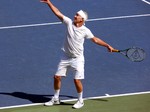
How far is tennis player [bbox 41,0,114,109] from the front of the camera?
37.6ft

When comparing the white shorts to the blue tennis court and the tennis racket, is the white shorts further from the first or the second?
the tennis racket

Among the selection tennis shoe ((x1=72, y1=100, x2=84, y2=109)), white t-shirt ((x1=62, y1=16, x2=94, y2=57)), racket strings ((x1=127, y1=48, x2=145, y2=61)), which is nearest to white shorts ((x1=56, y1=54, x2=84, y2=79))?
white t-shirt ((x1=62, y1=16, x2=94, y2=57))

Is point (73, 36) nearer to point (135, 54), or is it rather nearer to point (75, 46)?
point (75, 46)

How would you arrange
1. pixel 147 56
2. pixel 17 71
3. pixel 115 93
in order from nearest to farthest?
pixel 115 93, pixel 17 71, pixel 147 56

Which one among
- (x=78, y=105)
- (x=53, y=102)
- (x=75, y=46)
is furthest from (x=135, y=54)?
(x=53, y=102)

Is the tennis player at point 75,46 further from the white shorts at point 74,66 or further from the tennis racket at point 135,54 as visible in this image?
the tennis racket at point 135,54

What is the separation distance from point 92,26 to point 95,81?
4.15 metres

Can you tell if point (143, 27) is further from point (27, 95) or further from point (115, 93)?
point (27, 95)

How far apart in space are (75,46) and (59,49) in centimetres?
378

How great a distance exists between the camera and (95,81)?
13.3 metres

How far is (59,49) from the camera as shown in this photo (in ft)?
50.0

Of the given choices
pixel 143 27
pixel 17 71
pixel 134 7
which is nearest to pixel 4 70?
pixel 17 71

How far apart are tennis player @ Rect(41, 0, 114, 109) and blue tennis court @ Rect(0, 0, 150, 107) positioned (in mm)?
736

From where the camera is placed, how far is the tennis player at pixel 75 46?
37.6 feet
